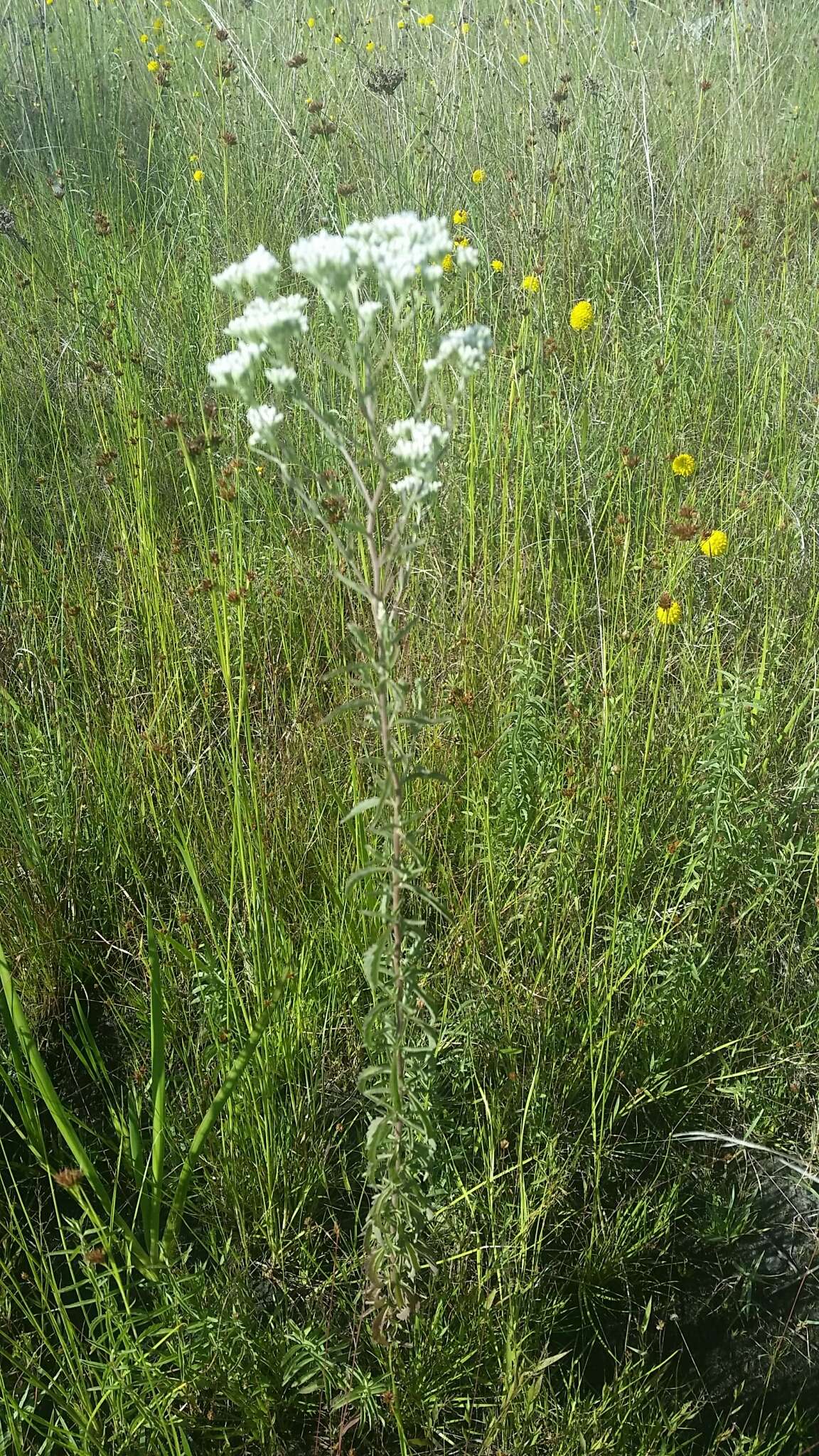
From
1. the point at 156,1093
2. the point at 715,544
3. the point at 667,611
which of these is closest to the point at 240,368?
the point at 156,1093

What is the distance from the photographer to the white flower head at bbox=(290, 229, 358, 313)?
100 cm

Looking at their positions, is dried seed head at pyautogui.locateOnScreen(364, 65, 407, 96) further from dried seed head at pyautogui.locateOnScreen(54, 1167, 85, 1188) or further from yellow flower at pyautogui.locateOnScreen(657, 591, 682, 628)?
dried seed head at pyautogui.locateOnScreen(54, 1167, 85, 1188)

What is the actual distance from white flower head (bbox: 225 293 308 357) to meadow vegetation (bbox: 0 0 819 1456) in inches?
5.7

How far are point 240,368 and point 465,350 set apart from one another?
24 centimetres

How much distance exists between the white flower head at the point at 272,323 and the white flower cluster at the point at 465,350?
0.15 meters

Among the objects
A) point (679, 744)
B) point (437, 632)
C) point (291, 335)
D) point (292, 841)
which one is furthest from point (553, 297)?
point (291, 335)

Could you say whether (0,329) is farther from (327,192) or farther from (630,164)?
(630,164)

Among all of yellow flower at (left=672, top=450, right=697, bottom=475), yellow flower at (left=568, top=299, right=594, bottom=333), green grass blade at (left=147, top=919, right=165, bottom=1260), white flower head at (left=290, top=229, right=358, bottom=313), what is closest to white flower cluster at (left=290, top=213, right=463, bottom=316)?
white flower head at (left=290, top=229, right=358, bottom=313)

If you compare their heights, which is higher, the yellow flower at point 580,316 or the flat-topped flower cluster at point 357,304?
the yellow flower at point 580,316

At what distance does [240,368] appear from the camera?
108 cm

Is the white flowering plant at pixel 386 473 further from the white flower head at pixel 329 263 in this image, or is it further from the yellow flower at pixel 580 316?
the yellow flower at pixel 580 316

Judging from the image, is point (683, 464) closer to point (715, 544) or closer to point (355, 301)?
point (715, 544)

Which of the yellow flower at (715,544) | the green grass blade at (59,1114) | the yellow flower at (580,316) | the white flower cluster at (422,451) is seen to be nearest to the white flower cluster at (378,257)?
the white flower cluster at (422,451)

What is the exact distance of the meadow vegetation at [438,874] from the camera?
52.6 inches
